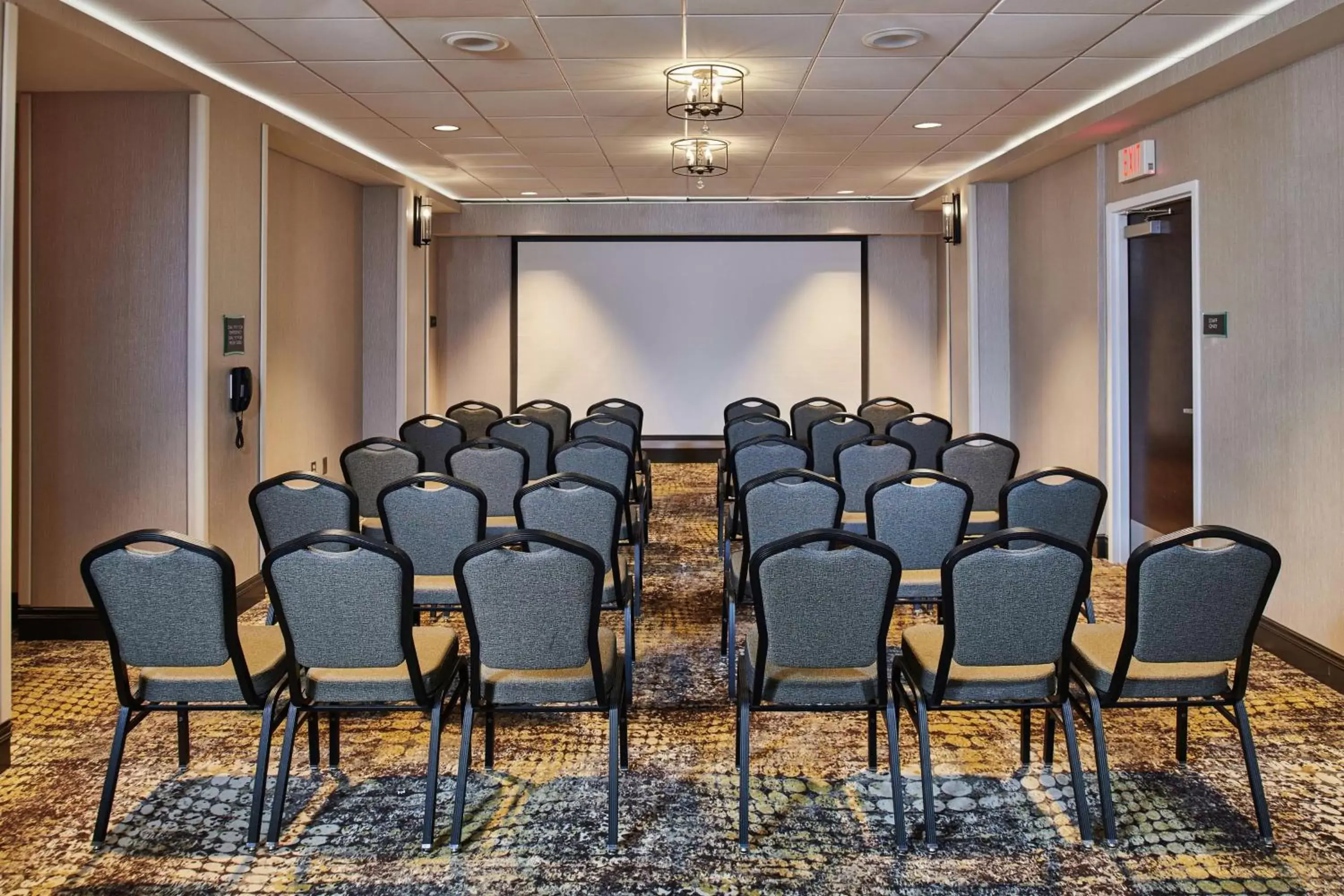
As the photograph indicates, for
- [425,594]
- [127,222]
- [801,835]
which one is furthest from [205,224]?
[801,835]

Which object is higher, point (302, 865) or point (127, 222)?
point (127, 222)

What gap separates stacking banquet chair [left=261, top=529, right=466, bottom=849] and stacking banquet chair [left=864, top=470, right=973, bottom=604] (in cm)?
189

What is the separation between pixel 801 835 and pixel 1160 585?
4.15 ft

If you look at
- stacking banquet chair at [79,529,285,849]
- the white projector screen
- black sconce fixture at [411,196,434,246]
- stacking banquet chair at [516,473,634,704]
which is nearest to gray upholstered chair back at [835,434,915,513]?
stacking banquet chair at [516,473,634,704]

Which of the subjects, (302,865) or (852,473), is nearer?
(302,865)

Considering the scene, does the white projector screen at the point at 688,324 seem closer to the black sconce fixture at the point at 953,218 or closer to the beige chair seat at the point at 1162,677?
the black sconce fixture at the point at 953,218

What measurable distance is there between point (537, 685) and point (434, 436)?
12.7ft

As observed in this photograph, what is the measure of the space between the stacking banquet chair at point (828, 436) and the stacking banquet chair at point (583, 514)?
2.71 meters

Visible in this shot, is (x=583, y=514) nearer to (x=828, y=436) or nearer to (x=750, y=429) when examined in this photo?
(x=828, y=436)

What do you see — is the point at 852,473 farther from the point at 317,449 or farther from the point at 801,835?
the point at 317,449

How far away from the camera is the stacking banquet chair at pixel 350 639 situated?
289 centimetres

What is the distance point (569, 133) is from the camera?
25.0 ft

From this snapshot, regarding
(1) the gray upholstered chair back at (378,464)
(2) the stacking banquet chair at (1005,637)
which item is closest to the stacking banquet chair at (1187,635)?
(2) the stacking banquet chair at (1005,637)

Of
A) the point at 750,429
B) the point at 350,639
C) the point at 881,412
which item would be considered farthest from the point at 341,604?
the point at 881,412
